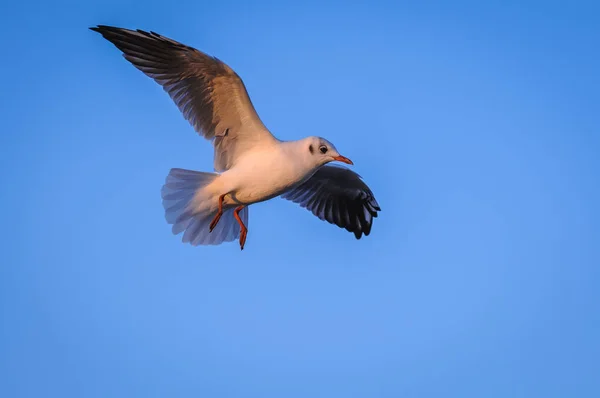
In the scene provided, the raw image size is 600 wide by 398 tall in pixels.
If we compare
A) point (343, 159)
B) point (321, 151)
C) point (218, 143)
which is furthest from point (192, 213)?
point (343, 159)

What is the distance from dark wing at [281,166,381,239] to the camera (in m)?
10.6

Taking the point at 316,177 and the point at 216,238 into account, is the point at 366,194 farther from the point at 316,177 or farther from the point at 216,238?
the point at 216,238

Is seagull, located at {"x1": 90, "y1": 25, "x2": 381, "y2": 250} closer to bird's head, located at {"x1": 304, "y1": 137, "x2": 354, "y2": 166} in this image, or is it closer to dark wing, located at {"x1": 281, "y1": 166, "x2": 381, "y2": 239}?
bird's head, located at {"x1": 304, "y1": 137, "x2": 354, "y2": 166}

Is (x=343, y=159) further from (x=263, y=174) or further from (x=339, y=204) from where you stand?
(x=339, y=204)

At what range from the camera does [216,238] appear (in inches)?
370

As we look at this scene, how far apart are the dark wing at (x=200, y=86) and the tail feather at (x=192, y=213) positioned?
0.37 meters

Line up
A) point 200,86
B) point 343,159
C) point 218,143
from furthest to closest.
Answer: point 218,143
point 200,86
point 343,159

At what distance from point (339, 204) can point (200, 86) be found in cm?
286

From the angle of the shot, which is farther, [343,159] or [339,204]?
[339,204]

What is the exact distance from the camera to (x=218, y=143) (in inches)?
343

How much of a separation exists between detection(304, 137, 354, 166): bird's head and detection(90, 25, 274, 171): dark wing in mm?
477

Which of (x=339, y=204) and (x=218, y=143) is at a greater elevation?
(x=339, y=204)

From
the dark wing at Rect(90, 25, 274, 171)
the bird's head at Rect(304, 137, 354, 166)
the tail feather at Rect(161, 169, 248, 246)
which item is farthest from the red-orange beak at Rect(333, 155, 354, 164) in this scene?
the tail feather at Rect(161, 169, 248, 246)

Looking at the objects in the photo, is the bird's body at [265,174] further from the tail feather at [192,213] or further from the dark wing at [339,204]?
the dark wing at [339,204]
